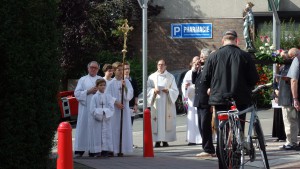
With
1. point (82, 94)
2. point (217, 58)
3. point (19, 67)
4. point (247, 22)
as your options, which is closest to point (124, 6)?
point (247, 22)

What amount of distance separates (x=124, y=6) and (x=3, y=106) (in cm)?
2186

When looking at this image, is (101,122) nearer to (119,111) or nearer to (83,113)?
(83,113)

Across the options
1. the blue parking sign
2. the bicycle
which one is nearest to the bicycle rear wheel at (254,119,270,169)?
the bicycle

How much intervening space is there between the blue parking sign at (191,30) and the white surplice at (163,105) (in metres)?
13.9

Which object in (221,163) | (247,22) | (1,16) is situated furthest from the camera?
(247,22)

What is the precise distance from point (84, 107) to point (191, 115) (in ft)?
10.8

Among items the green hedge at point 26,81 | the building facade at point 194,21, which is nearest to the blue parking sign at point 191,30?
the building facade at point 194,21

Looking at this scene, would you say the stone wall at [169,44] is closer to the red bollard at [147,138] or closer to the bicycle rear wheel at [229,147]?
the red bollard at [147,138]

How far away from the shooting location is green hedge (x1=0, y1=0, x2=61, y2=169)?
29.8 feet

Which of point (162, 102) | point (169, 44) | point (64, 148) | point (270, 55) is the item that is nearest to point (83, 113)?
point (162, 102)

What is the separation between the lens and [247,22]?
28.0 m

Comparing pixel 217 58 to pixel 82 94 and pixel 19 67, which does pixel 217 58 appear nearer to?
pixel 19 67

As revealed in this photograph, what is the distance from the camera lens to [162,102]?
1745 cm

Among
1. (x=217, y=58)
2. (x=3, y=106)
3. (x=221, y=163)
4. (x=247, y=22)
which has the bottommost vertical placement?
(x=221, y=163)
